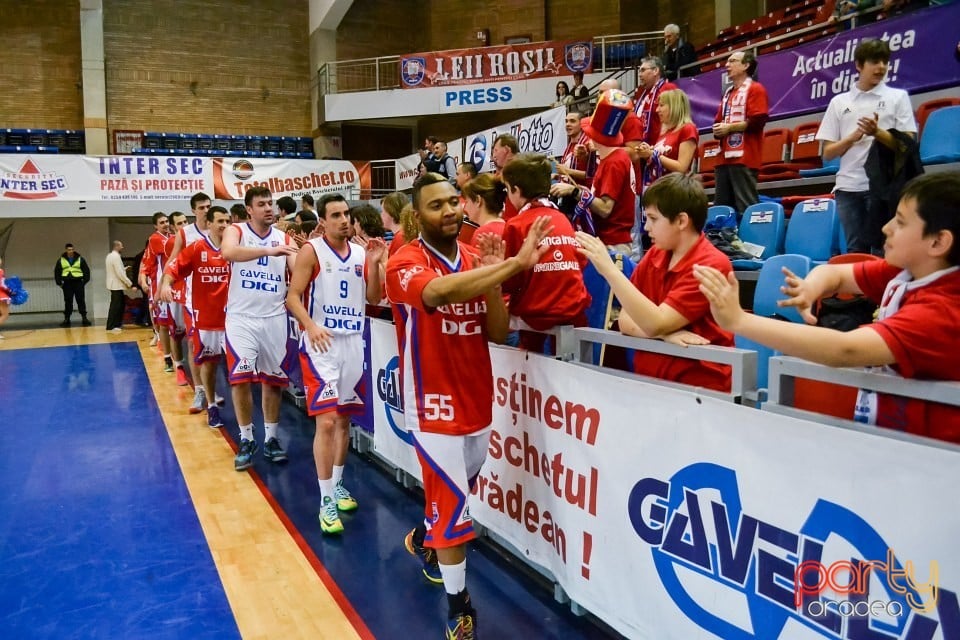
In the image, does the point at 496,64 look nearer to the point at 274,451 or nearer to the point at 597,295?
the point at 274,451

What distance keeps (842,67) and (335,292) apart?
6.07 meters

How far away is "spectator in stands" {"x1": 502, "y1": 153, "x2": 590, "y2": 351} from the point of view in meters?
3.04

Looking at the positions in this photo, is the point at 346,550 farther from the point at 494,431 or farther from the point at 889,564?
the point at 889,564

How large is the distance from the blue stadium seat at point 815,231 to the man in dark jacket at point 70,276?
51.3 ft

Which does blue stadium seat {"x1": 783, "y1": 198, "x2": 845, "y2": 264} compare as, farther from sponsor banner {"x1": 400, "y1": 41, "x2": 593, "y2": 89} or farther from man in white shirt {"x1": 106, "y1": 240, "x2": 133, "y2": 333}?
man in white shirt {"x1": 106, "y1": 240, "x2": 133, "y2": 333}

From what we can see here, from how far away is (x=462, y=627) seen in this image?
9.09 feet

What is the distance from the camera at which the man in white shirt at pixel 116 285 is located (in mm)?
15062

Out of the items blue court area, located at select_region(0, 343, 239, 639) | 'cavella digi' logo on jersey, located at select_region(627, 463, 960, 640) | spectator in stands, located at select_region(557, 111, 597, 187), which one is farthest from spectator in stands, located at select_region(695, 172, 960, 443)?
spectator in stands, located at select_region(557, 111, 597, 187)

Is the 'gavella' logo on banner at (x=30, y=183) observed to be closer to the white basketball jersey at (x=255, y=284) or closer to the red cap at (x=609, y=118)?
the white basketball jersey at (x=255, y=284)

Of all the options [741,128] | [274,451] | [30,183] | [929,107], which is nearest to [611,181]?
[741,128]

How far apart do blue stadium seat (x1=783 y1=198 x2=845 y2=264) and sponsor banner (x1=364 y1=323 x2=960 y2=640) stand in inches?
137

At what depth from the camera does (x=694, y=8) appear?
17.9 m

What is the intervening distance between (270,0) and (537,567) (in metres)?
21.2

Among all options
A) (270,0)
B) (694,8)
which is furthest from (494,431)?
(270,0)
